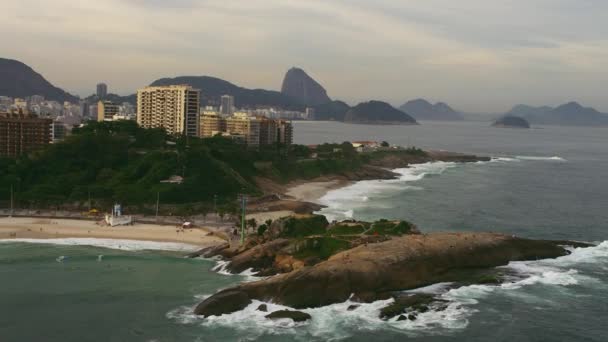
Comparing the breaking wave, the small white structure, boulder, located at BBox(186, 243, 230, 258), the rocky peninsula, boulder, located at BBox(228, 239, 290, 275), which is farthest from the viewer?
the small white structure

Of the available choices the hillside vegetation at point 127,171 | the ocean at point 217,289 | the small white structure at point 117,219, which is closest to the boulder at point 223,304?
the ocean at point 217,289

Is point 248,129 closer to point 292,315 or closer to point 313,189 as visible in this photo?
point 313,189

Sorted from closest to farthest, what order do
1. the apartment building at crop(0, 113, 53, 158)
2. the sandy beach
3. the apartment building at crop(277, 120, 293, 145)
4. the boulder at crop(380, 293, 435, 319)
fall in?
the boulder at crop(380, 293, 435, 319)
the sandy beach
the apartment building at crop(0, 113, 53, 158)
the apartment building at crop(277, 120, 293, 145)

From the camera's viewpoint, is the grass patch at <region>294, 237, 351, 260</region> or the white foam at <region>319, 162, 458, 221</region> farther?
the white foam at <region>319, 162, 458, 221</region>

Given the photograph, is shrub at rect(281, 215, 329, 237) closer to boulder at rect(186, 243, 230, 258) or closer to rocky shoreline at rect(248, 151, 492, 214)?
boulder at rect(186, 243, 230, 258)

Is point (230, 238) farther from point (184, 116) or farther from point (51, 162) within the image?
point (184, 116)

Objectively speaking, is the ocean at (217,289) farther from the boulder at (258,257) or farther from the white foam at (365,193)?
the white foam at (365,193)

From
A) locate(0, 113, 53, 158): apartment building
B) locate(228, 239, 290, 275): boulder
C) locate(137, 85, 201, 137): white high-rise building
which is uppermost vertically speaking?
locate(137, 85, 201, 137): white high-rise building

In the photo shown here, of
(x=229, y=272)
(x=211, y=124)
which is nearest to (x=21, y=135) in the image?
(x=229, y=272)

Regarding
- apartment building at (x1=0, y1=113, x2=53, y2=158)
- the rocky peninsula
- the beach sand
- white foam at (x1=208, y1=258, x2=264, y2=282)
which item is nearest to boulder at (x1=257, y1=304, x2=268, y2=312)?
the rocky peninsula
